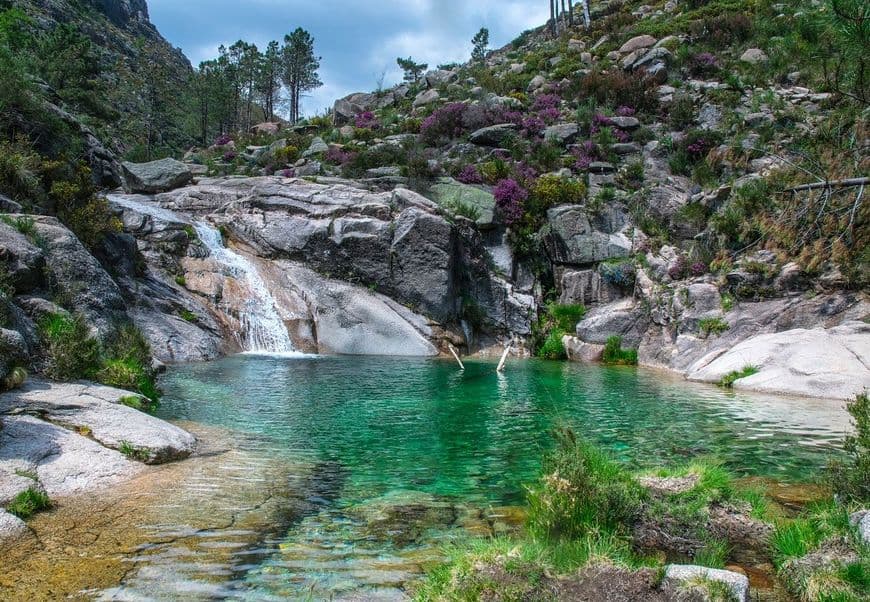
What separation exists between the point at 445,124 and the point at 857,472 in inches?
1591

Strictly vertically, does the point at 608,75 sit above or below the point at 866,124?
above

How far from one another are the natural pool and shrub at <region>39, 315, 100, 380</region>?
181cm

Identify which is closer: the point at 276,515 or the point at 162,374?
the point at 276,515

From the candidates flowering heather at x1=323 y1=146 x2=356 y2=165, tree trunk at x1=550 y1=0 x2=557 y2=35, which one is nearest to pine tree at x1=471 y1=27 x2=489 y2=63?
tree trunk at x1=550 y1=0 x2=557 y2=35

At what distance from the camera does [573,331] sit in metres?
28.6

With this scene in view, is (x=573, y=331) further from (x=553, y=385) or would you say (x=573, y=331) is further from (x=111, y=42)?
(x=111, y=42)

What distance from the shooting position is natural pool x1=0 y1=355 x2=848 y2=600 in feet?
15.3

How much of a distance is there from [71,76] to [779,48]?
180 feet

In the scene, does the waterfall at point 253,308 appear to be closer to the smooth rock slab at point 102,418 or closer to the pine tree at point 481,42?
the smooth rock slab at point 102,418

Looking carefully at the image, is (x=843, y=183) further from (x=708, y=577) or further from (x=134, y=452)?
(x=134, y=452)

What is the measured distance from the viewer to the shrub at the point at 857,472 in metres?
5.44

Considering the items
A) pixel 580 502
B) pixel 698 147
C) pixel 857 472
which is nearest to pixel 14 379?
pixel 580 502

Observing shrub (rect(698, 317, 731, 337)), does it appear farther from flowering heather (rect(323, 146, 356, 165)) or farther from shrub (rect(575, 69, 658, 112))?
flowering heather (rect(323, 146, 356, 165))

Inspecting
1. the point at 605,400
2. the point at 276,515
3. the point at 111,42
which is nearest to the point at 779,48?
the point at 605,400
